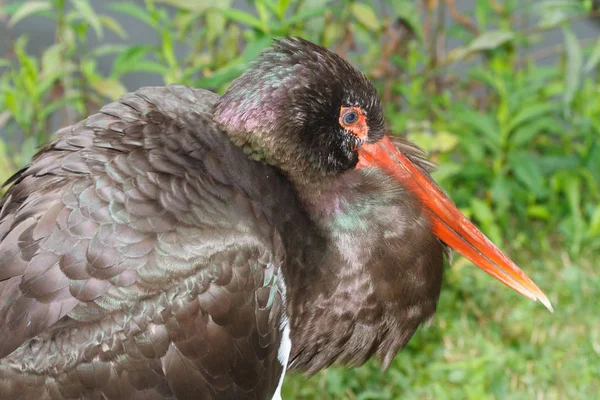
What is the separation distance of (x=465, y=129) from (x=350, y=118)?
1.82 metres

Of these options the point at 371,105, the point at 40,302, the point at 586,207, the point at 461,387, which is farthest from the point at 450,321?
the point at 40,302

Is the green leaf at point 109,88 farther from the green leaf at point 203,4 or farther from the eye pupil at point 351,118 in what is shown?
the eye pupil at point 351,118

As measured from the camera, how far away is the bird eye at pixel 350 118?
7.20 feet

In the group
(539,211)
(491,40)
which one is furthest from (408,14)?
(539,211)

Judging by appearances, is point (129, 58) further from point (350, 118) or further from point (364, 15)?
point (350, 118)

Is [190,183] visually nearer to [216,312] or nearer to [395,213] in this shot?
[216,312]

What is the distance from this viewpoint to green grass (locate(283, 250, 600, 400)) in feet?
9.93

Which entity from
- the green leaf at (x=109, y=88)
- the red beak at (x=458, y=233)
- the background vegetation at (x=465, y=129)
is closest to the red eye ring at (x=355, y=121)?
the red beak at (x=458, y=233)

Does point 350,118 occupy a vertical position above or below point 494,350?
above

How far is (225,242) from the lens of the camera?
1994 millimetres

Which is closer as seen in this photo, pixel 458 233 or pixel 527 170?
pixel 458 233

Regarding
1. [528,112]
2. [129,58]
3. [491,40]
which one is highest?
[129,58]

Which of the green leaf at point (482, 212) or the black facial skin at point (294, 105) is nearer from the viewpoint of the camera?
the black facial skin at point (294, 105)

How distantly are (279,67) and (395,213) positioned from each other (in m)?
0.54
